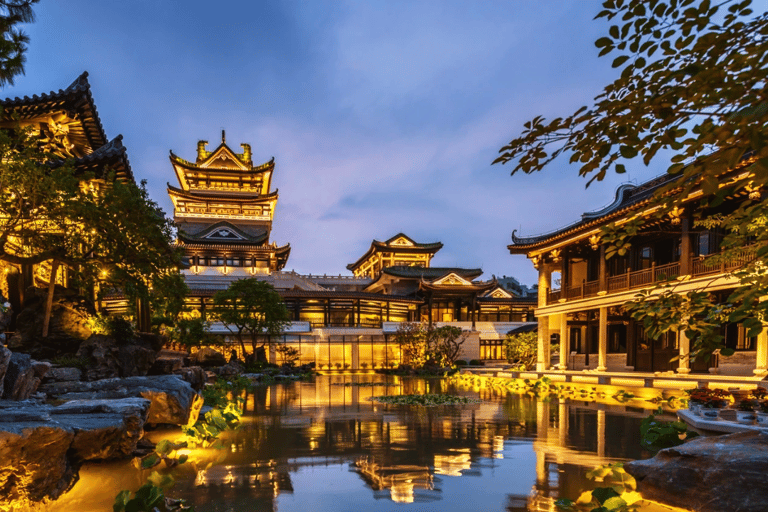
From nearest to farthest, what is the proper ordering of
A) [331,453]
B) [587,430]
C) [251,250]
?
[331,453]
[587,430]
[251,250]

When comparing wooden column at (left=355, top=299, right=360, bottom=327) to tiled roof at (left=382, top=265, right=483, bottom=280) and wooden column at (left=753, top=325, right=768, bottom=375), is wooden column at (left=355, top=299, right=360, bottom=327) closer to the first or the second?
tiled roof at (left=382, top=265, right=483, bottom=280)

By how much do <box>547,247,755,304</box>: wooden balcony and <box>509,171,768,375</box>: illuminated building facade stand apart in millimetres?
39

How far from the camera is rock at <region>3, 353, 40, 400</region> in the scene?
802 cm

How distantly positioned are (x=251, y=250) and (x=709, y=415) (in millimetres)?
41706

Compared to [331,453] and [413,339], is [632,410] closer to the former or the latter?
[331,453]

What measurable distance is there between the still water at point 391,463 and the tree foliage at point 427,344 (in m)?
20.6

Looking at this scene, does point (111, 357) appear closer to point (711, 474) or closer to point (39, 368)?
point (39, 368)

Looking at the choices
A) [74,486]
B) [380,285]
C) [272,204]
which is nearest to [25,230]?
[74,486]

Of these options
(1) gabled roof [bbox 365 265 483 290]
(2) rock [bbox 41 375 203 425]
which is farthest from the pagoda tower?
(2) rock [bbox 41 375 203 425]

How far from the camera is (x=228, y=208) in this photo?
A: 173 feet

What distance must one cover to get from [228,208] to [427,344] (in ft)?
92.3

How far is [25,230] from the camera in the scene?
1141cm

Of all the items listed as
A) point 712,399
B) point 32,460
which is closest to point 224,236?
point 712,399

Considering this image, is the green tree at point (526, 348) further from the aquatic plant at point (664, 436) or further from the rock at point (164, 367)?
the aquatic plant at point (664, 436)
